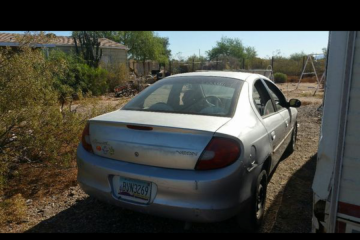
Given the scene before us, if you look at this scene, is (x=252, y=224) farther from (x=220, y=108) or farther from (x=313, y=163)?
(x=313, y=163)

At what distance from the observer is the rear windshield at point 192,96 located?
280 cm

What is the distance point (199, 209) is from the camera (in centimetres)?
212

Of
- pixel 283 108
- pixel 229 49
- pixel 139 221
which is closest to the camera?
pixel 139 221

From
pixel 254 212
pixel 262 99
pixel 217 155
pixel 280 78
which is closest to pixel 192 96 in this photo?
pixel 262 99

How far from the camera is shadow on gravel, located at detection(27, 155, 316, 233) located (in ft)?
8.95

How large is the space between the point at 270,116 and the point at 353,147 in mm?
1628

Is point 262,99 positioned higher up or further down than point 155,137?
higher up

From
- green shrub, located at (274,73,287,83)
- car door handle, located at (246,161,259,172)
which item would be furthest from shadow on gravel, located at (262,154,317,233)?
green shrub, located at (274,73,287,83)

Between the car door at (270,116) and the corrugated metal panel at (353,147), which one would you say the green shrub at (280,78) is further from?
the corrugated metal panel at (353,147)

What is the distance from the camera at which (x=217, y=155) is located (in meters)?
2.17

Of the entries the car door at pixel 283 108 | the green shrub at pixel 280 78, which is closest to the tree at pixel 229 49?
the green shrub at pixel 280 78

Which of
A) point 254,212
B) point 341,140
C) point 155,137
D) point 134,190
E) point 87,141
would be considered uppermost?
point 341,140

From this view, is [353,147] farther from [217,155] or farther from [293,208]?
[293,208]

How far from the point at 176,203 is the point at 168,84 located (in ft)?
5.64
